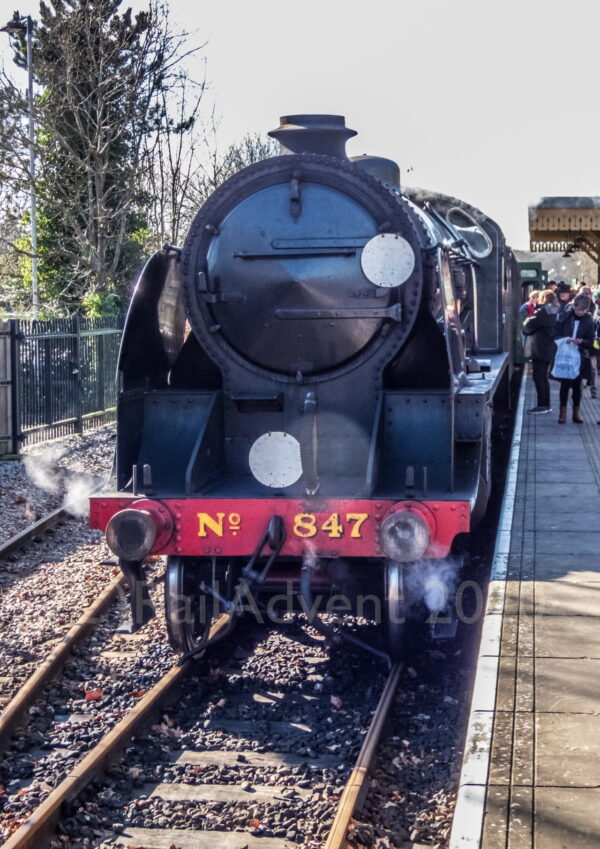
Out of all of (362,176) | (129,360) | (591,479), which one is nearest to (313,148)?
(362,176)

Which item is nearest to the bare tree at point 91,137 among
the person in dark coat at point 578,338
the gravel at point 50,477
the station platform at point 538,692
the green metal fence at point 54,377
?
the green metal fence at point 54,377

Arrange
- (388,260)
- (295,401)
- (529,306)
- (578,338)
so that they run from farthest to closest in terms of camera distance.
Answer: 1. (529,306)
2. (578,338)
3. (295,401)
4. (388,260)

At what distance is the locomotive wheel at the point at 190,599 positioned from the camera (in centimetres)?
596

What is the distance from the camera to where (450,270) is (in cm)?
684

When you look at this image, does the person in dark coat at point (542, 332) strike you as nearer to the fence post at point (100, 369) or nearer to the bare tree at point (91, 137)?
the fence post at point (100, 369)

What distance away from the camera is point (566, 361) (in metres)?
12.9

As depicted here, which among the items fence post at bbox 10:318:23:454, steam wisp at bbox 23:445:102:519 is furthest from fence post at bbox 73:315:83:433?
steam wisp at bbox 23:445:102:519

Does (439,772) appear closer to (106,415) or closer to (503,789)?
(503,789)

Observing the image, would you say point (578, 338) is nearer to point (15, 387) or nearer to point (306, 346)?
point (15, 387)

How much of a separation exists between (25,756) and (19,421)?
8.83 m

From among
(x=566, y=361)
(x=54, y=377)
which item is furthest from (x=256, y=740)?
(x=54, y=377)

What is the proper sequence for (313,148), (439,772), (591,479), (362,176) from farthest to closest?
(591,479) < (313,148) < (362,176) < (439,772)

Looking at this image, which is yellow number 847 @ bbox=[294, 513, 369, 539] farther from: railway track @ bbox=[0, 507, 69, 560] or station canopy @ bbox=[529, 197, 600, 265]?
station canopy @ bbox=[529, 197, 600, 265]

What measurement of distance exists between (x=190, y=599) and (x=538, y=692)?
2.23m
